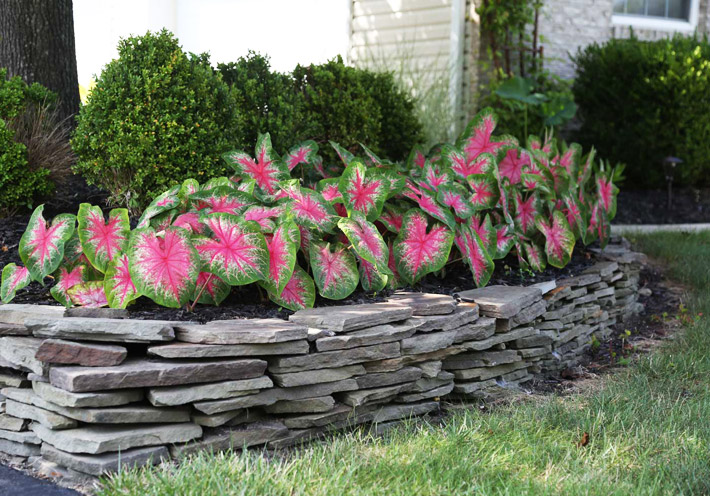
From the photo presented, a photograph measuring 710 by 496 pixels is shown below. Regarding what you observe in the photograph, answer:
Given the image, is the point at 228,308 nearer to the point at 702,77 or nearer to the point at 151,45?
the point at 151,45

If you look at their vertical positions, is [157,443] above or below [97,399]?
below

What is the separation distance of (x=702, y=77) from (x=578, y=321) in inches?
195

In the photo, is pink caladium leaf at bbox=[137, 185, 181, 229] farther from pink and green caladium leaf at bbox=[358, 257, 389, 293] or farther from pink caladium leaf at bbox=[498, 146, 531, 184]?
pink caladium leaf at bbox=[498, 146, 531, 184]

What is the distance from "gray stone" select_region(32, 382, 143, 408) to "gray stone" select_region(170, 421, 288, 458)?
0.65 ft

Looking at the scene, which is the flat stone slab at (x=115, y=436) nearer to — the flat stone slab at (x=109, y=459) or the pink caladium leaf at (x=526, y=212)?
the flat stone slab at (x=109, y=459)

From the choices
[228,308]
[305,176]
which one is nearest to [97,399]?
[228,308]

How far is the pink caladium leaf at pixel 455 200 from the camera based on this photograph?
3334 mm

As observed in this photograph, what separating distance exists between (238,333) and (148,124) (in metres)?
1.32

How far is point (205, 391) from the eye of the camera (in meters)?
2.34

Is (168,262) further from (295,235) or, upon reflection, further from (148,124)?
(148,124)

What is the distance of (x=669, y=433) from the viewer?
8.30 ft

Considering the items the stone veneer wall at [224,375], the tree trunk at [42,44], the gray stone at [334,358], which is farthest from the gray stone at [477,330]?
the tree trunk at [42,44]

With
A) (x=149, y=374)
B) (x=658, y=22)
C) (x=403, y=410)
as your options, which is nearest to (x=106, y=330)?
(x=149, y=374)

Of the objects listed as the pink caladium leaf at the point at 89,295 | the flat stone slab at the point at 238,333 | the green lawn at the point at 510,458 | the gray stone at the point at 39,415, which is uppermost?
the pink caladium leaf at the point at 89,295
